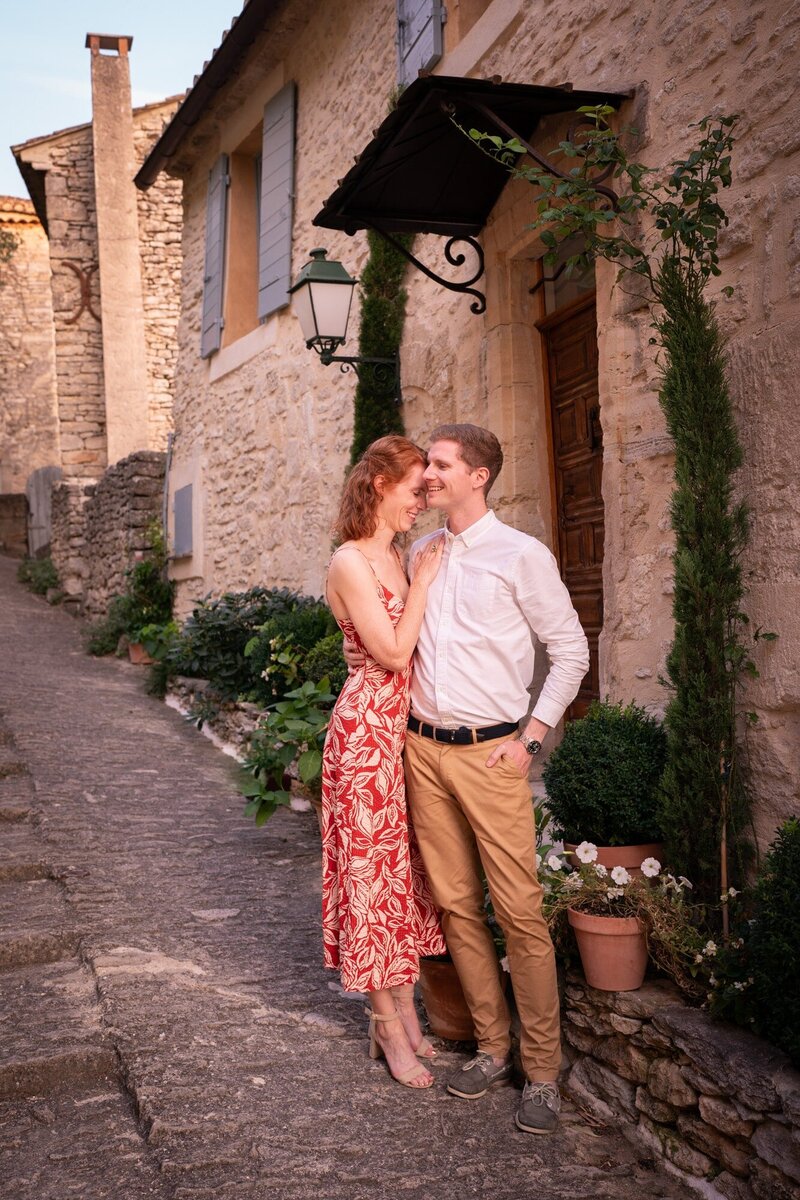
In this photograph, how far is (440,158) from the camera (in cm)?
480

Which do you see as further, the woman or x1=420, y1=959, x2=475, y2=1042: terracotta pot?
x1=420, y1=959, x2=475, y2=1042: terracotta pot

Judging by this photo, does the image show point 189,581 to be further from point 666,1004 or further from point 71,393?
point 666,1004

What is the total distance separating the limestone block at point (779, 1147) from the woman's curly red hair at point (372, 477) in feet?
6.05

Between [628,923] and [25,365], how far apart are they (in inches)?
782

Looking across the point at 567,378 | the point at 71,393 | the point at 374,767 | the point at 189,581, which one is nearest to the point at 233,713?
the point at 189,581

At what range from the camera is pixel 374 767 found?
120 inches

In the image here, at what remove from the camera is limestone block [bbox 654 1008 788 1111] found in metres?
2.44

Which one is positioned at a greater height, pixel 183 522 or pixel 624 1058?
pixel 183 522

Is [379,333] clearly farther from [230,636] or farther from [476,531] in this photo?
[476,531]

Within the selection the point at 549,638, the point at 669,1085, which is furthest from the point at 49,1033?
the point at 549,638

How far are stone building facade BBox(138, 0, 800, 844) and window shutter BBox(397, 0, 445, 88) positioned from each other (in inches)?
3.2

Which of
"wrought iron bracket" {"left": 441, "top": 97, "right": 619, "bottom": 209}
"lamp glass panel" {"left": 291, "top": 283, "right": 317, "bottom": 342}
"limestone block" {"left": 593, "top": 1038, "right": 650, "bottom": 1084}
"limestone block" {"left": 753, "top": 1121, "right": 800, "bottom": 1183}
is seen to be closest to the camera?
"limestone block" {"left": 753, "top": 1121, "right": 800, "bottom": 1183}

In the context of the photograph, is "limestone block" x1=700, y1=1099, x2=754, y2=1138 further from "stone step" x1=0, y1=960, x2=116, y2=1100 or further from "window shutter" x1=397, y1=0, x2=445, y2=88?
"window shutter" x1=397, y1=0, x2=445, y2=88

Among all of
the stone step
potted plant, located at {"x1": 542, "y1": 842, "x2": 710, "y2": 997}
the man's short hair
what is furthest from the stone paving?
the man's short hair
